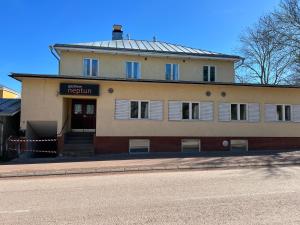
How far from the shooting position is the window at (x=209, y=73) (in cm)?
2550

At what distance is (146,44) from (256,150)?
12.7m

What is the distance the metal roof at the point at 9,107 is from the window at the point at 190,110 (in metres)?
10.1

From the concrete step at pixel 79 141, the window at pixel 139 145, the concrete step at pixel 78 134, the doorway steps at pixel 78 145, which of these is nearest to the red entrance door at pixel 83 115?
the concrete step at pixel 78 134

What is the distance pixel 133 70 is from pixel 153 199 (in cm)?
1737

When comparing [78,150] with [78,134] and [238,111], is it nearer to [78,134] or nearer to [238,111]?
[78,134]

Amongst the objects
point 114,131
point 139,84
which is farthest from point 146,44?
point 114,131

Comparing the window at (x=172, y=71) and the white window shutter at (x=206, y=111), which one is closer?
the white window shutter at (x=206, y=111)

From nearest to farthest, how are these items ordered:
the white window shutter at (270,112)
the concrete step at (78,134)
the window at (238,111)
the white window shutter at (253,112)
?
1. the concrete step at (78,134)
2. the window at (238,111)
3. the white window shutter at (253,112)
4. the white window shutter at (270,112)

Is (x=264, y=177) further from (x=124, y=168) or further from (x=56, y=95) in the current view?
(x=56, y=95)

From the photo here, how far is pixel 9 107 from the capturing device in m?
20.2

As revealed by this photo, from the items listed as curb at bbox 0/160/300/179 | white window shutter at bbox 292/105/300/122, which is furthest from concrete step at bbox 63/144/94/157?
white window shutter at bbox 292/105/300/122

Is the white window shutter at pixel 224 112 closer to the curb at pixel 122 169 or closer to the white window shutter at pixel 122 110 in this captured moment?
the white window shutter at pixel 122 110

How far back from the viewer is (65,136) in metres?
20.2

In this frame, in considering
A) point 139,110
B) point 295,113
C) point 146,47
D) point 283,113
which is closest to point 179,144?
point 139,110
